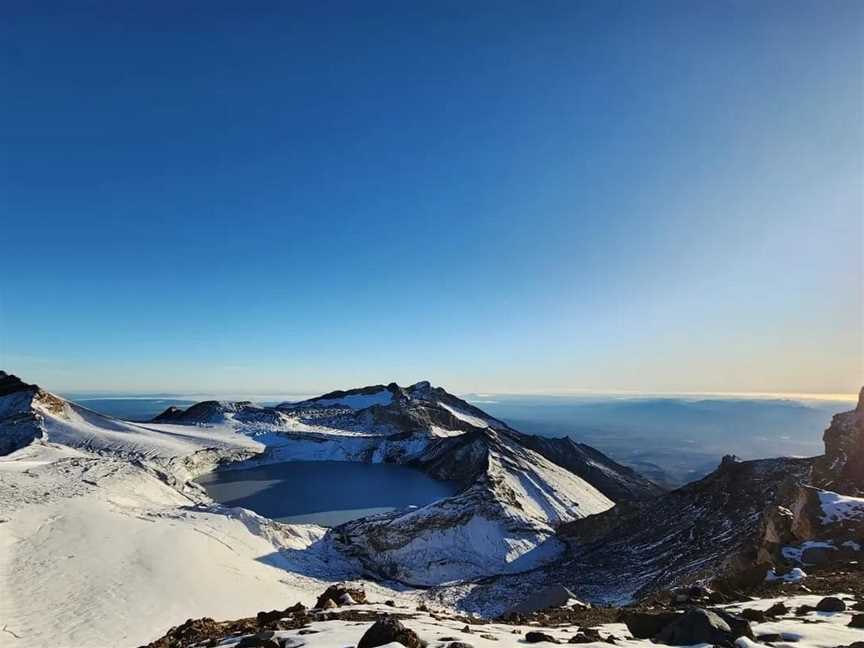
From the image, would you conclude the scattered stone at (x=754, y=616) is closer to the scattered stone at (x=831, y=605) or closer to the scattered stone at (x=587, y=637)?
the scattered stone at (x=831, y=605)

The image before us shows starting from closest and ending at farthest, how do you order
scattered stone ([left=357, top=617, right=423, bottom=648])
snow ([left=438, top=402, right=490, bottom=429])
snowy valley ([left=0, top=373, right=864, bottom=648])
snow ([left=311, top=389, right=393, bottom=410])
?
1. scattered stone ([left=357, top=617, right=423, bottom=648])
2. snowy valley ([left=0, top=373, right=864, bottom=648])
3. snow ([left=438, top=402, right=490, bottom=429])
4. snow ([left=311, top=389, right=393, bottom=410])

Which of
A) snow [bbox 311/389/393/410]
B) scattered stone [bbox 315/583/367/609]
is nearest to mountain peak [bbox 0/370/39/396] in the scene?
snow [bbox 311/389/393/410]

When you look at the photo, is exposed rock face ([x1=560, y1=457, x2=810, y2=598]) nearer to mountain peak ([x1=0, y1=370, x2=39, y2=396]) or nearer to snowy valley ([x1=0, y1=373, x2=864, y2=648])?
snowy valley ([x1=0, y1=373, x2=864, y2=648])

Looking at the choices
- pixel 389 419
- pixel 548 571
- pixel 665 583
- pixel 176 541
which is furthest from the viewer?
pixel 389 419

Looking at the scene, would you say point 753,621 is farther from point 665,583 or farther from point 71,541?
point 71,541

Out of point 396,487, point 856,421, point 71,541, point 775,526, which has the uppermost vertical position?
→ point 856,421

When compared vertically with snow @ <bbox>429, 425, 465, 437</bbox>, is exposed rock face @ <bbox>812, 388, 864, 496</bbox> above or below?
→ above

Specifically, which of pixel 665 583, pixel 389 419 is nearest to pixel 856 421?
pixel 665 583
